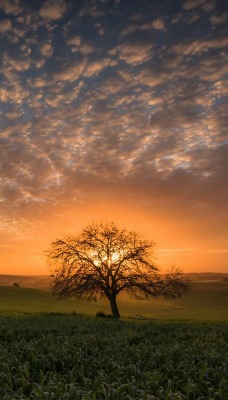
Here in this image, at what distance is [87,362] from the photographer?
380 inches

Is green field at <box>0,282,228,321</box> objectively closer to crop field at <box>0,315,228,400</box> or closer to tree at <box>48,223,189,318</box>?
tree at <box>48,223,189,318</box>

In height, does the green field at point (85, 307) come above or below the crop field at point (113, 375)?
below

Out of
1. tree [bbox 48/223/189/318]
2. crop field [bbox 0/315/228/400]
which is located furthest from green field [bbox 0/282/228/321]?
crop field [bbox 0/315/228/400]

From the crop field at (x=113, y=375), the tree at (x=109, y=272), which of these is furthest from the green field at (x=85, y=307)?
the crop field at (x=113, y=375)

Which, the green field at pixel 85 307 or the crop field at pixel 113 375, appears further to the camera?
the green field at pixel 85 307

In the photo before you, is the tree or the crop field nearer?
the crop field

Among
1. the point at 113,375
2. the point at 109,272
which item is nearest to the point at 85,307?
the point at 109,272

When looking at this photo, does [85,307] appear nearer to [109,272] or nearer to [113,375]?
[109,272]

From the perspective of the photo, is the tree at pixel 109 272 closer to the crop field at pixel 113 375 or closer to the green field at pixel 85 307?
the green field at pixel 85 307

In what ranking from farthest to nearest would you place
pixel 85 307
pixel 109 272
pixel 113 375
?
1. pixel 85 307
2. pixel 109 272
3. pixel 113 375

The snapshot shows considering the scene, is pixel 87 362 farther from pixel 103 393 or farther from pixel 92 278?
pixel 92 278

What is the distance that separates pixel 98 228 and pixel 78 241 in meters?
3.26

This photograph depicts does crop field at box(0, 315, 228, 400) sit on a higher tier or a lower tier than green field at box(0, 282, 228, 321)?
higher

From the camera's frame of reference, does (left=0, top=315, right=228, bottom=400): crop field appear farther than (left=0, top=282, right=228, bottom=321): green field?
No
